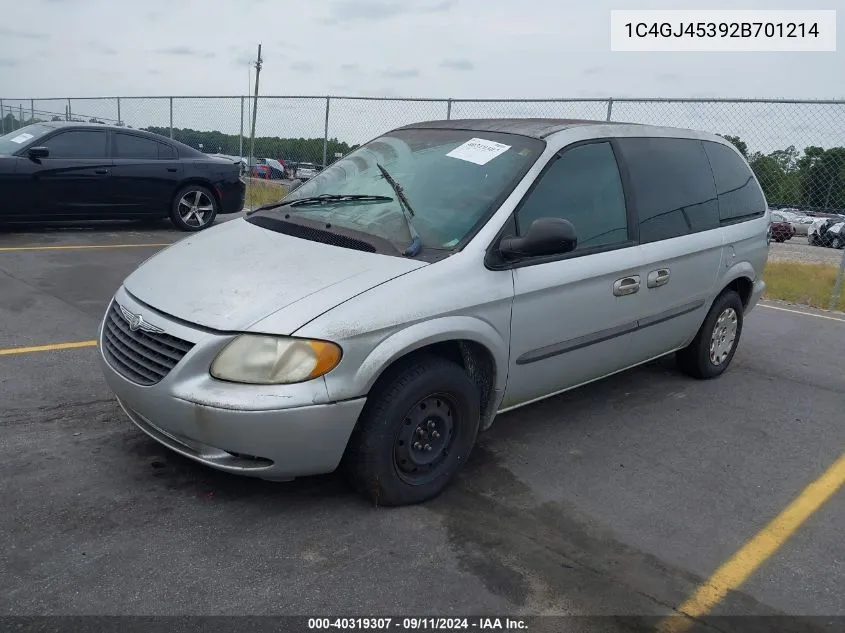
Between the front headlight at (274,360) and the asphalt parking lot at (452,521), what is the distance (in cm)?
66

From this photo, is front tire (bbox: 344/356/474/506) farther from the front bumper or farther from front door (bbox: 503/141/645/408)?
front door (bbox: 503/141/645/408)

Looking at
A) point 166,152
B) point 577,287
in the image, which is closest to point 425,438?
point 577,287

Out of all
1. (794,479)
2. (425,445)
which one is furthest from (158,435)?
(794,479)

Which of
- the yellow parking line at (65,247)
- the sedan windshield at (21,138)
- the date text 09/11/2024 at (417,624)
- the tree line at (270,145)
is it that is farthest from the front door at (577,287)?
the tree line at (270,145)

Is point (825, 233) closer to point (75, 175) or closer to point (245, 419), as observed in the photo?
point (75, 175)

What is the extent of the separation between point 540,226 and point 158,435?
6.34 ft

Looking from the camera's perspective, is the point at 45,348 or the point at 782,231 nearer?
the point at 45,348

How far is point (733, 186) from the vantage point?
541 cm

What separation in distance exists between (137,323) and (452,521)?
1608mm

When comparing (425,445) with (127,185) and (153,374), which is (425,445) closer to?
(153,374)

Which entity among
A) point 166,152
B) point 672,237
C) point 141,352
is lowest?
Result: point 141,352

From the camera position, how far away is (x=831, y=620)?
2812 millimetres

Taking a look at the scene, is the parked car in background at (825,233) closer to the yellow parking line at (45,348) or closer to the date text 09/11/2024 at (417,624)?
the yellow parking line at (45,348)

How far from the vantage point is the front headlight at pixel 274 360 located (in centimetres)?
295
